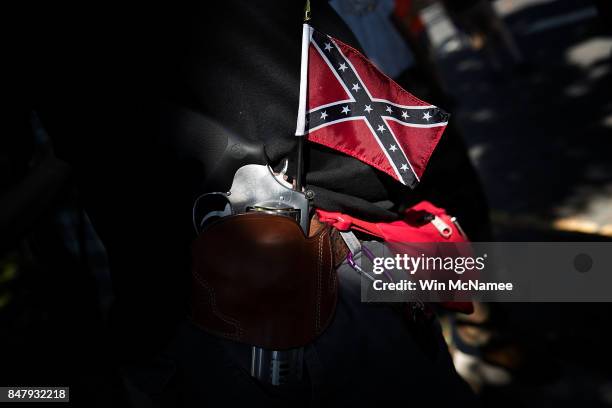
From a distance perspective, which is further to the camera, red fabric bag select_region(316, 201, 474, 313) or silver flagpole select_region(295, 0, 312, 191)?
red fabric bag select_region(316, 201, 474, 313)

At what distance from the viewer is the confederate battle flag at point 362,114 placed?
1630 millimetres

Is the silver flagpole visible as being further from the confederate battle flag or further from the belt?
the belt

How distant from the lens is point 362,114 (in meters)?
1.76

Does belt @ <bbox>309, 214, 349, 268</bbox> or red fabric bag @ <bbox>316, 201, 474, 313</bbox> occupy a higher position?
red fabric bag @ <bbox>316, 201, 474, 313</bbox>

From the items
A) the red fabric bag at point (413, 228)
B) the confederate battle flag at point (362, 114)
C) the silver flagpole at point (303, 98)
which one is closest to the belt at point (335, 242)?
the red fabric bag at point (413, 228)

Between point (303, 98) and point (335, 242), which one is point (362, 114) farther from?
point (335, 242)

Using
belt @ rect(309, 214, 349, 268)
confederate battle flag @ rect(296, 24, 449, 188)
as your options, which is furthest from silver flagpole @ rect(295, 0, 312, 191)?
belt @ rect(309, 214, 349, 268)

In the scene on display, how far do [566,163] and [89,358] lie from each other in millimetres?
4059

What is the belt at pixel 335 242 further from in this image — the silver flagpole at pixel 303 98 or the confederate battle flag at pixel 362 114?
the confederate battle flag at pixel 362 114

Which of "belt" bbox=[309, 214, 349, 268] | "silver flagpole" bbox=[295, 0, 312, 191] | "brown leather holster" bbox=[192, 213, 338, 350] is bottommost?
"brown leather holster" bbox=[192, 213, 338, 350]

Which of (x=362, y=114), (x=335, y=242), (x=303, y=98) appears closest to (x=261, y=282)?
(x=335, y=242)

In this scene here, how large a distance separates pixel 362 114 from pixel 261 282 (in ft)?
2.22

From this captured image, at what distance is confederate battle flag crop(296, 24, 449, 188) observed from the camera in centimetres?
163

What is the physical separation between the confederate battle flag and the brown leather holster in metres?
0.33
